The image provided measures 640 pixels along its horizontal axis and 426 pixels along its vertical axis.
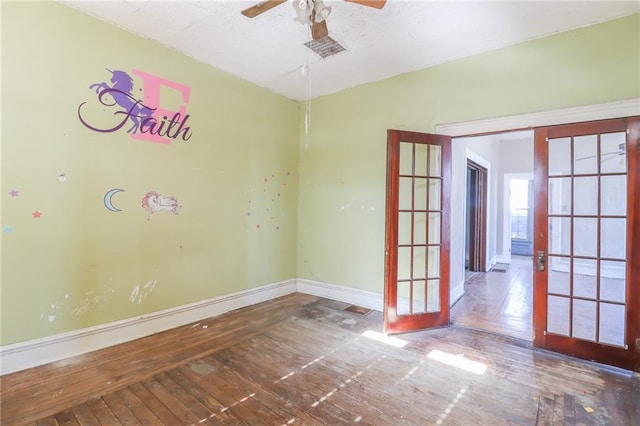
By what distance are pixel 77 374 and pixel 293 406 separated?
1786mm

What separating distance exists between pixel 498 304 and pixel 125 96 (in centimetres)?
531

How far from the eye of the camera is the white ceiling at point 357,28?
2.52m

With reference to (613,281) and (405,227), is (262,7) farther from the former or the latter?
(613,281)

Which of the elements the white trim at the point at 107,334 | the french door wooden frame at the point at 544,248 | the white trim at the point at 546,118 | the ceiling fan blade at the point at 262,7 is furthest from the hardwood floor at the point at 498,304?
the ceiling fan blade at the point at 262,7

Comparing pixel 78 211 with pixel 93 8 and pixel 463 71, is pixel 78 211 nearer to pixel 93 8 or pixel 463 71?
pixel 93 8

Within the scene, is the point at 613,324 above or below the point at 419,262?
below

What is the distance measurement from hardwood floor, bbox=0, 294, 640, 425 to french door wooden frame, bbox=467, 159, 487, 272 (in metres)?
3.62

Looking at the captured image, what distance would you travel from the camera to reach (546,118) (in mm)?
2871

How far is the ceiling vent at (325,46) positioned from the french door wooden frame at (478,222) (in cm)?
436

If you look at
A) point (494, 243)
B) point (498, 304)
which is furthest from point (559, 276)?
point (494, 243)

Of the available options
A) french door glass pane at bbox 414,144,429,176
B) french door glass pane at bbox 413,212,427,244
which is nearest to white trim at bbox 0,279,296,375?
french door glass pane at bbox 413,212,427,244

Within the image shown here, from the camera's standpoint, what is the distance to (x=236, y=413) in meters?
1.93

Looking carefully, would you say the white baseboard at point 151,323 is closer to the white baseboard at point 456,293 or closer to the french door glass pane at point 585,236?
the white baseboard at point 456,293

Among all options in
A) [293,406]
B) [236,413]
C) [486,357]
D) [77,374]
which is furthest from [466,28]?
[77,374]
